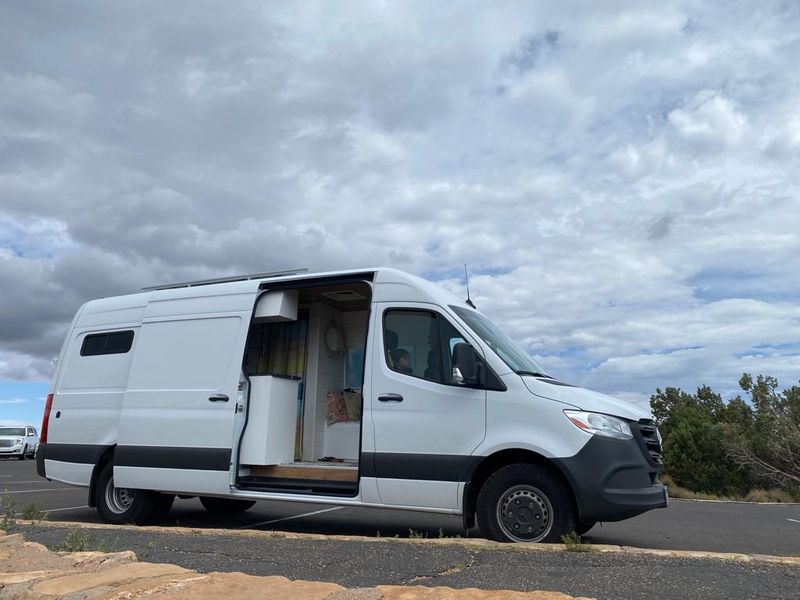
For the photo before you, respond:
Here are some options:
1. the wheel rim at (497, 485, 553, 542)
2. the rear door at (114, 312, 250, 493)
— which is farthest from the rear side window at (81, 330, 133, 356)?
the wheel rim at (497, 485, 553, 542)

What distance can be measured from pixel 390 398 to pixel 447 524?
2.55 m

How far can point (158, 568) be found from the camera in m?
4.11

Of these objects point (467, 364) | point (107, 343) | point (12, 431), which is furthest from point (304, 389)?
point (12, 431)

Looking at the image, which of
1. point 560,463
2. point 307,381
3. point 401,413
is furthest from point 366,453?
point 307,381

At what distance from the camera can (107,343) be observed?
9.39 metres

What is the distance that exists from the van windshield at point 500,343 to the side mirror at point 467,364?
0.34 metres

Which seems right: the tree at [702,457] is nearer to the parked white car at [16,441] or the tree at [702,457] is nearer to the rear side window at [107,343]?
the rear side window at [107,343]

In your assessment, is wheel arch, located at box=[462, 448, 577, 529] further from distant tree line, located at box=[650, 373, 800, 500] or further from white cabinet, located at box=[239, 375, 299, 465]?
distant tree line, located at box=[650, 373, 800, 500]

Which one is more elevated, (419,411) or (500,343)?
(500,343)

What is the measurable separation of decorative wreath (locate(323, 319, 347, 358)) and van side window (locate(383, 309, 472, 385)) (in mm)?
2473

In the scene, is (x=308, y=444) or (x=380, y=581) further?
(x=308, y=444)

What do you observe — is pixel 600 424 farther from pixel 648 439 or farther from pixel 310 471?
pixel 310 471

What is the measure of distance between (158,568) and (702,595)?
10.0 feet

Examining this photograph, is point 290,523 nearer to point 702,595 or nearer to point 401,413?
point 401,413
